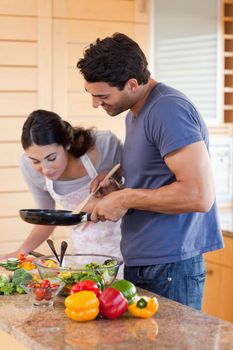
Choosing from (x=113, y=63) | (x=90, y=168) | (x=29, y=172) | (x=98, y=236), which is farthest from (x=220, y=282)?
(x=113, y=63)

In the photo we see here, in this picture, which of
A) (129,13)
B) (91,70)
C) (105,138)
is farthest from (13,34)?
(91,70)

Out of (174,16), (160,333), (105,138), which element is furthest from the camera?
(174,16)

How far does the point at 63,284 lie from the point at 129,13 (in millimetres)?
2142

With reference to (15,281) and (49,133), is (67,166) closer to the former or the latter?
(49,133)

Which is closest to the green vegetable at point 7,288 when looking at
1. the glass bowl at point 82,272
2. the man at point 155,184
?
the glass bowl at point 82,272

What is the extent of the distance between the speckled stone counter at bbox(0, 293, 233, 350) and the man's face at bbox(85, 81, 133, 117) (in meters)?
0.68

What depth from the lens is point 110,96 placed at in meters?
2.46

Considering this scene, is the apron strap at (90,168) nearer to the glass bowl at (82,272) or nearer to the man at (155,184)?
the man at (155,184)

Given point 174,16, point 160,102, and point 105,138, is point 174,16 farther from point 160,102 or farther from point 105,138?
point 160,102

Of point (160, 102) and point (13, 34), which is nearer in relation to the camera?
point (160, 102)

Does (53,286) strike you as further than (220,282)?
No

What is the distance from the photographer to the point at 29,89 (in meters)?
3.82

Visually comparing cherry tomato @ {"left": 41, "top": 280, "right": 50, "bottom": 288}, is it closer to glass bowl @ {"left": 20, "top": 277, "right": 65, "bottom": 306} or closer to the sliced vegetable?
glass bowl @ {"left": 20, "top": 277, "right": 65, "bottom": 306}

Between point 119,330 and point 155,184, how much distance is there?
63cm
